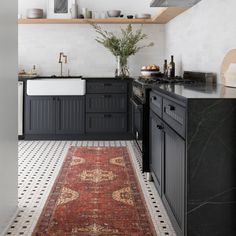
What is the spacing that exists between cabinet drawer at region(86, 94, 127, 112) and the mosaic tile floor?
0.50 meters

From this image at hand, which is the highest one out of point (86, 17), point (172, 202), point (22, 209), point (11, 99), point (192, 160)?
point (86, 17)

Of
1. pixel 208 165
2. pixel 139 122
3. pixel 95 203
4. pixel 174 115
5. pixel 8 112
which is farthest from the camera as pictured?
pixel 139 122

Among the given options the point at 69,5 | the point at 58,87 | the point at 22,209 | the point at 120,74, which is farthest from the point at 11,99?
the point at 69,5

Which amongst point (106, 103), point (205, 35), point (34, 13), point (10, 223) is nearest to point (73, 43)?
point (34, 13)

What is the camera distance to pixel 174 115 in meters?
2.52

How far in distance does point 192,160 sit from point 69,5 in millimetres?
5318

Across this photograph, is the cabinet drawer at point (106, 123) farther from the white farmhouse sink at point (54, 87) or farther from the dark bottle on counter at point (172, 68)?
the dark bottle on counter at point (172, 68)

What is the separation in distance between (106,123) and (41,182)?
2552 millimetres

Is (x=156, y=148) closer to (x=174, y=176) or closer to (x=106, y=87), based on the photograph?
(x=174, y=176)

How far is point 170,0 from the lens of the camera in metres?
4.58

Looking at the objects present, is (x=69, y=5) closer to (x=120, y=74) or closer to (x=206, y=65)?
(x=120, y=74)

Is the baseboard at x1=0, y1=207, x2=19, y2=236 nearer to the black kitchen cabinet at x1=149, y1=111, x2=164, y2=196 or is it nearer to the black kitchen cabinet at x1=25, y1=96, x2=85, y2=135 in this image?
the black kitchen cabinet at x1=149, y1=111, x2=164, y2=196

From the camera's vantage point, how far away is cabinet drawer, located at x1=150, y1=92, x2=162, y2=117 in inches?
124

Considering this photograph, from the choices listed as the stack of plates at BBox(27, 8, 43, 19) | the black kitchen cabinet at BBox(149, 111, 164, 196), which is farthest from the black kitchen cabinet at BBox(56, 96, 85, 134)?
the black kitchen cabinet at BBox(149, 111, 164, 196)
